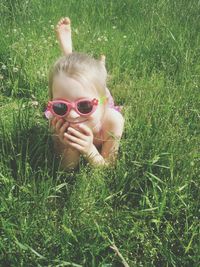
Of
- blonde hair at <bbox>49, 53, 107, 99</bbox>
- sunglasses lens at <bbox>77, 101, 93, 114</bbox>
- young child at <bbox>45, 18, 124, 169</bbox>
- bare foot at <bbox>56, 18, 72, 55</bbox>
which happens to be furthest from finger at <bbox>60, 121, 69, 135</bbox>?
bare foot at <bbox>56, 18, 72, 55</bbox>

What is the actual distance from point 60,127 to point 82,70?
0.35 metres

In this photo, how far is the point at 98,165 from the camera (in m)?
2.66

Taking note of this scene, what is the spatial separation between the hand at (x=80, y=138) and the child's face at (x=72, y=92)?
0.05 metres

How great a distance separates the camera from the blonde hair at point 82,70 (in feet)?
8.98

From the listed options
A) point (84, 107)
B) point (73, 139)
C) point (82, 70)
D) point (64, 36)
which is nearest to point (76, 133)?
point (73, 139)

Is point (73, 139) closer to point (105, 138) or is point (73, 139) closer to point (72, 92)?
point (72, 92)

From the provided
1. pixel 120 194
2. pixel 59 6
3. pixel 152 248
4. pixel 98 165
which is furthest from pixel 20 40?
pixel 152 248

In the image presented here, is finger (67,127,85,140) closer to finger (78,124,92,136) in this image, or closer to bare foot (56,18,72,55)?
finger (78,124,92,136)

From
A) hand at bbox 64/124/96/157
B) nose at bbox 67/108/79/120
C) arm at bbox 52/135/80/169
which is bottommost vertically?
arm at bbox 52/135/80/169

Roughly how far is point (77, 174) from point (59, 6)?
2.63 meters

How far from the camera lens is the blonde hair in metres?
2.74

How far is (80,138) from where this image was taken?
2666 millimetres

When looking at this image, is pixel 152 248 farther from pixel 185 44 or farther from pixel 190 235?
pixel 185 44

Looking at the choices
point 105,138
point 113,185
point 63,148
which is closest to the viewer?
point 113,185
